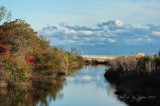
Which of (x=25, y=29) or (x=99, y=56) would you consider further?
(x=99, y=56)

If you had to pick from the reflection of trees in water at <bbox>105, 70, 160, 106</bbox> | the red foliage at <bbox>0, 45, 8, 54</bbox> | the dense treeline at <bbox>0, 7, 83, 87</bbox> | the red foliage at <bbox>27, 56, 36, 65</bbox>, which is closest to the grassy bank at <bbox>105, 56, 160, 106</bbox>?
the reflection of trees in water at <bbox>105, 70, 160, 106</bbox>

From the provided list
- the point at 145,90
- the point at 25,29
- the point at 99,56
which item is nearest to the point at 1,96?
the point at 25,29

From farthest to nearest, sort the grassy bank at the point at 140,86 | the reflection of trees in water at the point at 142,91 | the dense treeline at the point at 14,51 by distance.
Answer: the dense treeline at the point at 14,51 < the grassy bank at the point at 140,86 < the reflection of trees in water at the point at 142,91

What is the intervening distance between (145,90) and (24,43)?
1950 centimetres

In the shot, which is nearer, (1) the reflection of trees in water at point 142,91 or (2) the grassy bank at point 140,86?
(1) the reflection of trees in water at point 142,91

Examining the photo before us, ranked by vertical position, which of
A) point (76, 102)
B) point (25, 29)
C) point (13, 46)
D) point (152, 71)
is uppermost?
point (25, 29)

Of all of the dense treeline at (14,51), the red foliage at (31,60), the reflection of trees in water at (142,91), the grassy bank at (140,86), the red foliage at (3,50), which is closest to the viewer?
the reflection of trees in water at (142,91)

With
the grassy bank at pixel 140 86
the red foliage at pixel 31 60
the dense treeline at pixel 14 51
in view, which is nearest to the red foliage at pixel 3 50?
the dense treeline at pixel 14 51

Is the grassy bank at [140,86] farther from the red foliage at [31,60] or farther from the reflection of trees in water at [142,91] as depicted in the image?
the red foliage at [31,60]

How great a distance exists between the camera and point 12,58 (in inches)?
1399

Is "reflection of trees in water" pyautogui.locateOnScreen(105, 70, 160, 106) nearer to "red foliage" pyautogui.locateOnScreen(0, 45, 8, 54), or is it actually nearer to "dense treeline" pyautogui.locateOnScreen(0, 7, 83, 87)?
"dense treeline" pyautogui.locateOnScreen(0, 7, 83, 87)

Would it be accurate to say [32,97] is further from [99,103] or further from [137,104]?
[137,104]

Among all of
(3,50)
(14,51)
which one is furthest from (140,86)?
(3,50)

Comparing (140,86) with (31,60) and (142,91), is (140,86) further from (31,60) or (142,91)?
(31,60)
